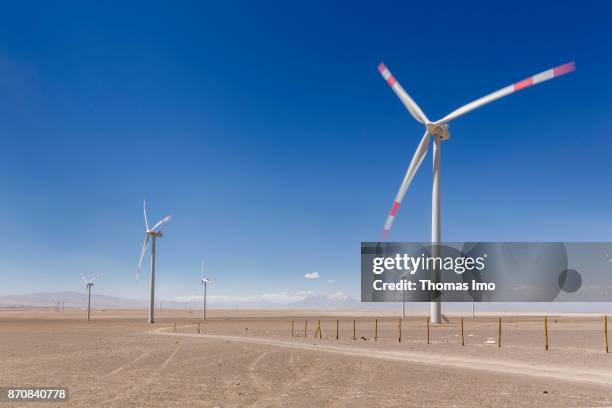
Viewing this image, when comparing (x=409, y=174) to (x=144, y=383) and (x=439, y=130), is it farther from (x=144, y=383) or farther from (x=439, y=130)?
(x=144, y=383)

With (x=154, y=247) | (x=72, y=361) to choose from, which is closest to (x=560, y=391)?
(x=72, y=361)

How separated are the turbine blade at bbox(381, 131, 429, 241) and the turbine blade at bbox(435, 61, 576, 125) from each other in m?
4.92

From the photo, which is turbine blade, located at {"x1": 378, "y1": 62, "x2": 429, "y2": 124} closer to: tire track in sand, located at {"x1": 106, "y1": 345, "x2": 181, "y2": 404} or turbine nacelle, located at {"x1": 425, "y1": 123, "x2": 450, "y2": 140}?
turbine nacelle, located at {"x1": 425, "y1": 123, "x2": 450, "y2": 140}

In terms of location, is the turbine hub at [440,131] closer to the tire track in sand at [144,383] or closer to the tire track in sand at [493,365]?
the tire track in sand at [493,365]

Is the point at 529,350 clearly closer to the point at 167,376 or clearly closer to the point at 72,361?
the point at 167,376

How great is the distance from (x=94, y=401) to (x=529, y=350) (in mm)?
35922

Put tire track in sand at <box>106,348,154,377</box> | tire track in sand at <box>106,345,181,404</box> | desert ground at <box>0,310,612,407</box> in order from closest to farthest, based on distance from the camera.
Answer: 1. desert ground at <box>0,310,612,407</box>
2. tire track in sand at <box>106,345,181,404</box>
3. tire track in sand at <box>106,348,154,377</box>

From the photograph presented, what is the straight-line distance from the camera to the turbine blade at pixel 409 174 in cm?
6850

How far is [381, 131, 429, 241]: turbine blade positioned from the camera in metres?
68.5

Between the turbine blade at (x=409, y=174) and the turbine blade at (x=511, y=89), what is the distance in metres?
4.92

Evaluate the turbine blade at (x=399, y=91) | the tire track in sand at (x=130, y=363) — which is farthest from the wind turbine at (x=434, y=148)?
the tire track in sand at (x=130, y=363)

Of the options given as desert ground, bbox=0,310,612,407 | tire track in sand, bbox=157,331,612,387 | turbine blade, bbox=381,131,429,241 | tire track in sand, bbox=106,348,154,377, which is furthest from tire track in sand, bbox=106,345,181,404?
turbine blade, bbox=381,131,429,241

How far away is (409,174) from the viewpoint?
235ft

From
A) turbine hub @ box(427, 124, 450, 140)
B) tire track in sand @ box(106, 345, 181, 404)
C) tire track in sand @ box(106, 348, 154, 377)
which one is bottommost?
tire track in sand @ box(106, 348, 154, 377)
